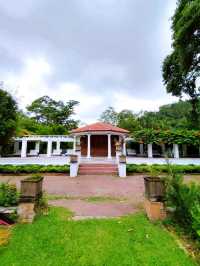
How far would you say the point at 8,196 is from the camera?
4.20 metres

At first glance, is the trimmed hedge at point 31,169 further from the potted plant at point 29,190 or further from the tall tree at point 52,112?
the tall tree at point 52,112

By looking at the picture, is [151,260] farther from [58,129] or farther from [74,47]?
[58,129]

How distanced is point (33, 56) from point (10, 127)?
505 cm

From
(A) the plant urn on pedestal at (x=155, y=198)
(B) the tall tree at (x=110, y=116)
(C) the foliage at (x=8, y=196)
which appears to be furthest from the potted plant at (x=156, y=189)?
(B) the tall tree at (x=110, y=116)

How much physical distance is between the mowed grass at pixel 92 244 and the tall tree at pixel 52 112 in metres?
29.4

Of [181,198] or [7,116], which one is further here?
[7,116]

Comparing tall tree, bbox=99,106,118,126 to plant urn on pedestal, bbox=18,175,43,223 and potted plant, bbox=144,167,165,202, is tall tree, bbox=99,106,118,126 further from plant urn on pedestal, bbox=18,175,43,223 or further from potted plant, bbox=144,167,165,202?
plant urn on pedestal, bbox=18,175,43,223

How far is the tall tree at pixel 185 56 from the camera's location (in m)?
6.17

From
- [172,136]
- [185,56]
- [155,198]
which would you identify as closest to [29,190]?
[155,198]

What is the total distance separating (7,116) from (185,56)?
37.1ft

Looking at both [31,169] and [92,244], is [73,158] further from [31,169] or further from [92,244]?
[92,244]

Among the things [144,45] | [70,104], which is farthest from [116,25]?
[70,104]

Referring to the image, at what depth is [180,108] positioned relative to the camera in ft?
136

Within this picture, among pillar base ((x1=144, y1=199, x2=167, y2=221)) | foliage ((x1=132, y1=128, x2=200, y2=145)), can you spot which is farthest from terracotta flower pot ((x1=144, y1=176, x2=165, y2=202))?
foliage ((x1=132, y1=128, x2=200, y2=145))
